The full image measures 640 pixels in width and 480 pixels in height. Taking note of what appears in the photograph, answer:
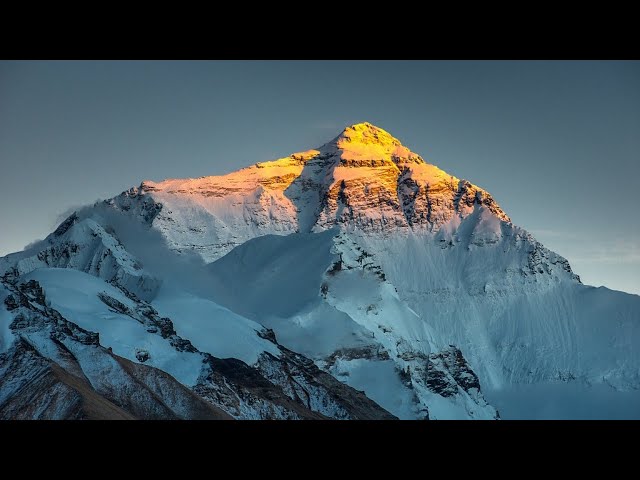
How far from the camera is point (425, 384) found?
195375 mm

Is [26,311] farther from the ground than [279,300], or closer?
closer

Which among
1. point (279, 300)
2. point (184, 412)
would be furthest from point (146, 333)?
point (279, 300)

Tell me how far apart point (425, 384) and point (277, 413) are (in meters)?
99.0
